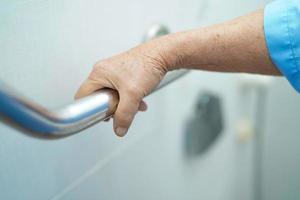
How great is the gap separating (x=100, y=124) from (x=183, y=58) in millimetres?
178

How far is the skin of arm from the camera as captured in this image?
431 millimetres

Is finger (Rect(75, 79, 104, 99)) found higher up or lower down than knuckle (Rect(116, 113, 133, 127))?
higher up

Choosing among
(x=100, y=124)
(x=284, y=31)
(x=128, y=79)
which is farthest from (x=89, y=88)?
(x=284, y=31)

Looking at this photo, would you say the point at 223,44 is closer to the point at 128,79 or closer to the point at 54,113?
the point at 128,79

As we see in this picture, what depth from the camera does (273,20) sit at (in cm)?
48

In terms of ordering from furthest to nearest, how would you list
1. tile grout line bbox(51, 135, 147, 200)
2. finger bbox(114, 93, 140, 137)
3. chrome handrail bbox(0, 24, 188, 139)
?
tile grout line bbox(51, 135, 147, 200), finger bbox(114, 93, 140, 137), chrome handrail bbox(0, 24, 188, 139)

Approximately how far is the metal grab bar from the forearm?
12 cm

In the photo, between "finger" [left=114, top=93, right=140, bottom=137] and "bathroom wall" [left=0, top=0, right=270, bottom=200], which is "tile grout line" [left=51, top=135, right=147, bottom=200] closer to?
"bathroom wall" [left=0, top=0, right=270, bottom=200]

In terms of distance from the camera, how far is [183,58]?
1.63ft

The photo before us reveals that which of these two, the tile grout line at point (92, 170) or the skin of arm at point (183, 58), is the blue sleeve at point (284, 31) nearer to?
the skin of arm at point (183, 58)

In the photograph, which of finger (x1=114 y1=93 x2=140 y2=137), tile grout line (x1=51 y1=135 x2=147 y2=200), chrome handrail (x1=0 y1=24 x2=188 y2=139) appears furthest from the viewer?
tile grout line (x1=51 y1=135 x2=147 y2=200)

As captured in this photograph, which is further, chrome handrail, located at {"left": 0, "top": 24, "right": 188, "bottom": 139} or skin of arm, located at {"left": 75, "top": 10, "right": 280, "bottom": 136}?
skin of arm, located at {"left": 75, "top": 10, "right": 280, "bottom": 136}

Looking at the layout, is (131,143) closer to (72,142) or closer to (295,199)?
(72,142)

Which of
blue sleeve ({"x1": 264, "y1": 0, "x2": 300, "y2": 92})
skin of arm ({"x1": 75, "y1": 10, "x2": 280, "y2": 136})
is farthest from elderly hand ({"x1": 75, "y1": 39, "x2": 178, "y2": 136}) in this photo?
blue sleeve ({"x1": 264, "y1": 0, "x2": 300, "y2": 92})
